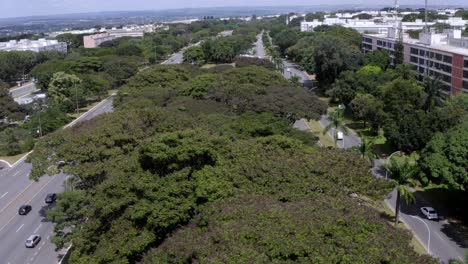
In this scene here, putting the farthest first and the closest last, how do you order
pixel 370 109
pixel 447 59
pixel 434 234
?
pixel 447 59 < pixel 370 109 < pixel 434 234

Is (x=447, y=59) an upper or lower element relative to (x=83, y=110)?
upper

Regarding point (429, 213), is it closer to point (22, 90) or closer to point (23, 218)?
point (23, 218)

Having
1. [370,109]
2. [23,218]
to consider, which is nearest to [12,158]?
[23,218]

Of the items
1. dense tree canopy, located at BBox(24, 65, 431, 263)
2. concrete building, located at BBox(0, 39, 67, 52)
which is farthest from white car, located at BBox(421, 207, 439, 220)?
concrete building, located at BBox(0, 39, 67, 52)

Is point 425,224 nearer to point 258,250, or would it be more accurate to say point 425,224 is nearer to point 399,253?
point 399,253

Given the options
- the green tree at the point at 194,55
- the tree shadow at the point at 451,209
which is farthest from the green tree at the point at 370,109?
the green tree at the point at 194,55
